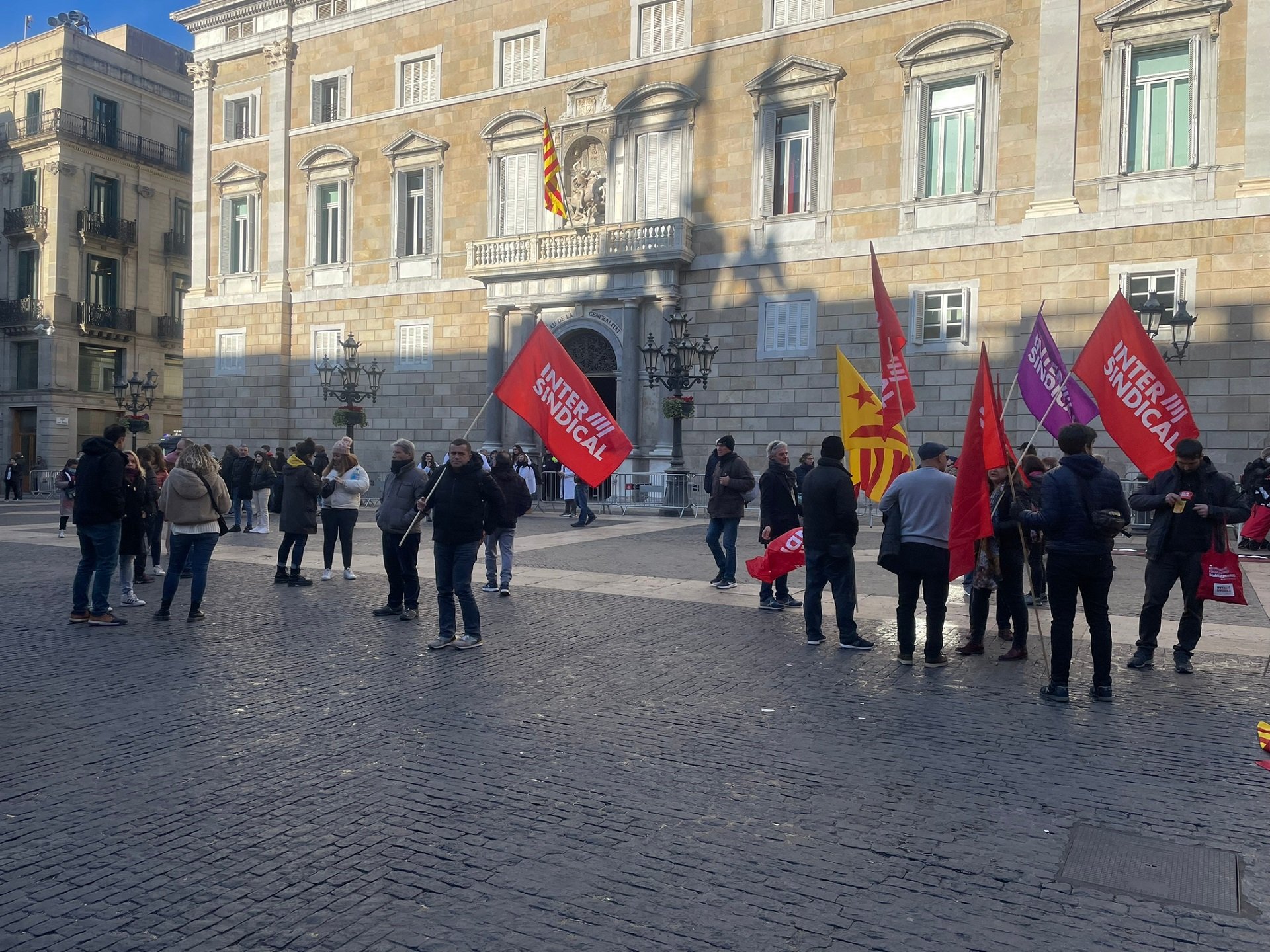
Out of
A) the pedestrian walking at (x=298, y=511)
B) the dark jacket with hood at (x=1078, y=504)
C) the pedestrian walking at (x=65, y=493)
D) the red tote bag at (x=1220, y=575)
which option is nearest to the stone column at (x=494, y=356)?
the pedestrian walking at (x=65, y=493)

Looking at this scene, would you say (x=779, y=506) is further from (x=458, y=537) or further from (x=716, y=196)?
(x=716, y=196)

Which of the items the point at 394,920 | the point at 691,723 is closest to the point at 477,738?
the point at 691,723

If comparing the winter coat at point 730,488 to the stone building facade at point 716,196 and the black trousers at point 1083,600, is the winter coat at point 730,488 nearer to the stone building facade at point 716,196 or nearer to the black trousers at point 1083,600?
the black trousers at point 1083,600

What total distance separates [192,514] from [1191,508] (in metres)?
8.24

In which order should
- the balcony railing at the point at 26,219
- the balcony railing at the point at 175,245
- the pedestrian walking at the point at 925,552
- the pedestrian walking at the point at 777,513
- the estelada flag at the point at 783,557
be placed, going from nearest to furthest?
the pedestrian walking at the point at 925,552
the estelada flag at the point at 783,557
the pedestrian walking at the point at 777,513
the balcony railing at the point at 26,219
the balcony railing at the point at 175,245

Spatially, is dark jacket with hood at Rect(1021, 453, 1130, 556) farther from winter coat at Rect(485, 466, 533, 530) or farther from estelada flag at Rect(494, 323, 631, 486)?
winter coat at Rect(485, 466, 533, 530)

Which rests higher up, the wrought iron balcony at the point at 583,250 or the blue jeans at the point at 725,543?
the wrought iron balcony at the point at 583,250

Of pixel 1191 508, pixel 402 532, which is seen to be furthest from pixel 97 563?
pixel 1191 508

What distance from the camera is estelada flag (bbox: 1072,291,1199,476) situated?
880 cm

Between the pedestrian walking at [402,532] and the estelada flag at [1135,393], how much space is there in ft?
20.6

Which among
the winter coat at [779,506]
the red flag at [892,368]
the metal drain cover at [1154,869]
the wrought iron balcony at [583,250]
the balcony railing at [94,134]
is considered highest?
the balcony railing at [94,134]

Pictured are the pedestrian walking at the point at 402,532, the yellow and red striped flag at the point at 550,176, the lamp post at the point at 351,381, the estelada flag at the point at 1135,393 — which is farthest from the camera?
the lamp post at the point at 351,381

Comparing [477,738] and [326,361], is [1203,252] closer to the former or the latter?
[477,738]

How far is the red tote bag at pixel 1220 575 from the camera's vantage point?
305 inches
